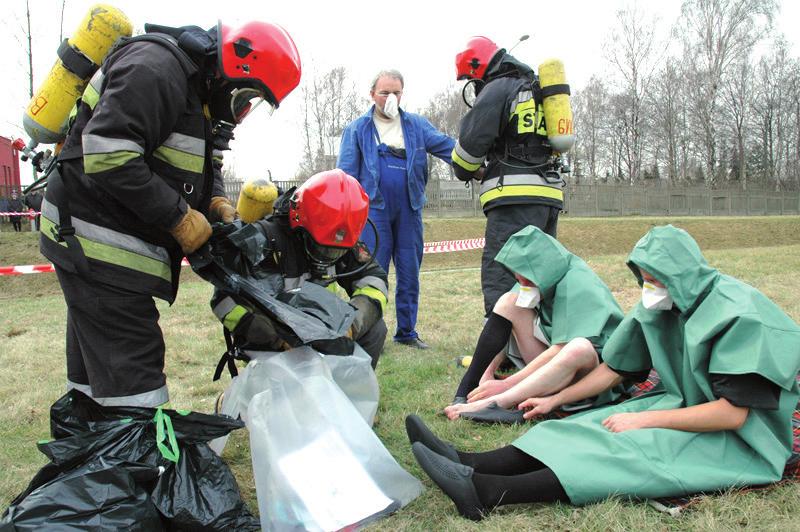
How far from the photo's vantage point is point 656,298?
2.33m

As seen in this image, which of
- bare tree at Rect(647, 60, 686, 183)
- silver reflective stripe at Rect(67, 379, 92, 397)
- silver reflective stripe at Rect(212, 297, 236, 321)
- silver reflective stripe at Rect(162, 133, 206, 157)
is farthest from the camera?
bare tree at Rect(647, 60, 686, 183)

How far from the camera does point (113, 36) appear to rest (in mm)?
2426

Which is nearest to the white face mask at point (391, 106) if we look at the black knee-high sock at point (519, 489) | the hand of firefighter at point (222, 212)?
the hand of firefighter at point (222, 212)

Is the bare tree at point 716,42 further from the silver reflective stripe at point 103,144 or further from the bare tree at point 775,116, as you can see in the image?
the silver reflective stripe at point 103,144

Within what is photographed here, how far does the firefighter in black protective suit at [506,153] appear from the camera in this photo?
393 cm

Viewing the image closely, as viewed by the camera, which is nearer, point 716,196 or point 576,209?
point 576,209

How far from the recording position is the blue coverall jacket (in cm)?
474

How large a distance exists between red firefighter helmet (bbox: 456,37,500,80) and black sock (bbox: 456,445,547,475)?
107 inches

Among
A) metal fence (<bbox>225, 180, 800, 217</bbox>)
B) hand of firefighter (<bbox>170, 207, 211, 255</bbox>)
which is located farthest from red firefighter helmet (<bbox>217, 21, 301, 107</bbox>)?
metal fence (<bbox>225, 180, 800, 217</bbox>)

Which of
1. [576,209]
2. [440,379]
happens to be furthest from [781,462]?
[576,209]

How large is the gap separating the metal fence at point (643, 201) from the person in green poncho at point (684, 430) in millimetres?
21590

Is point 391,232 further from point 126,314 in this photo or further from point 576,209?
point 576,209

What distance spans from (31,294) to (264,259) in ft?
31.9

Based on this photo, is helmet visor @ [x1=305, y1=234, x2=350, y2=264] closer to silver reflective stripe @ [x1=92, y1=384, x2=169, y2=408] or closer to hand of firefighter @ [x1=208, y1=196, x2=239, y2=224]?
hand of firefighter @ [x1=208, y1=196, x2=239, y2=224]
